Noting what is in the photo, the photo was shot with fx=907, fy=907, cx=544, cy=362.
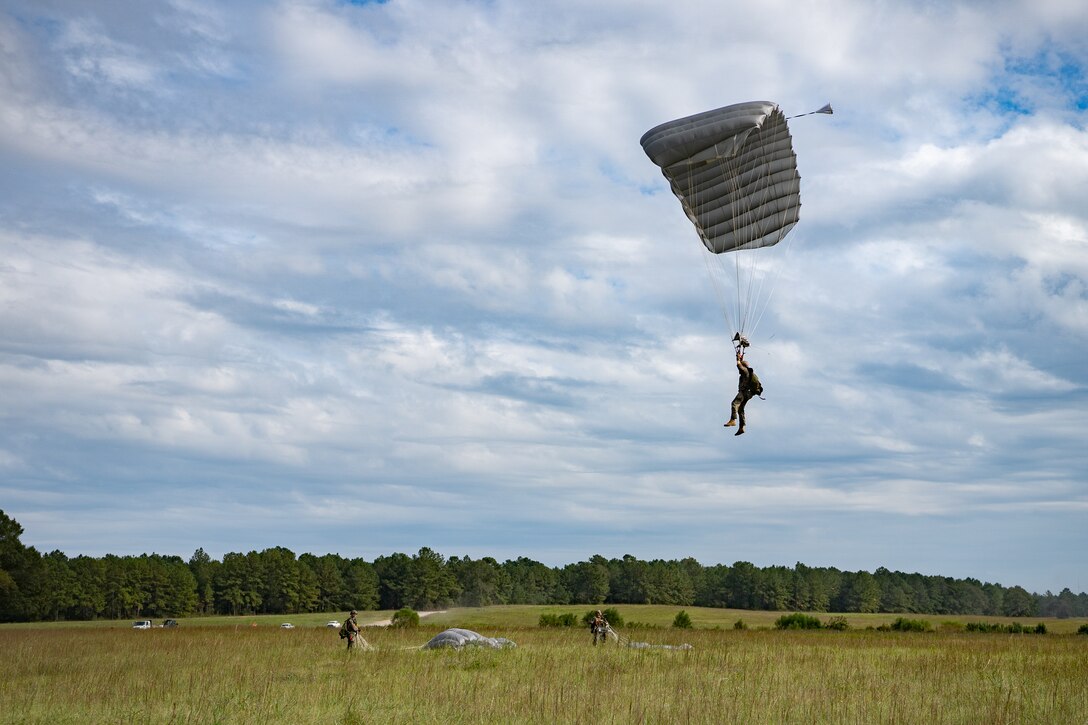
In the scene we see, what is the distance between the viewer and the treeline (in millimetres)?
78875

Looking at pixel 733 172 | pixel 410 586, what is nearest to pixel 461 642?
pixel 733 172

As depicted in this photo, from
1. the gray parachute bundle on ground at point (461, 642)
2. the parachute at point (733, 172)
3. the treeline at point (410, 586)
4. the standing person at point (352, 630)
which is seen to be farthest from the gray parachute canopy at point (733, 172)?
the treeline at point (410, 586)

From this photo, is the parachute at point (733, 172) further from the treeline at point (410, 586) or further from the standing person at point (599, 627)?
the treeline at point (410, 586)

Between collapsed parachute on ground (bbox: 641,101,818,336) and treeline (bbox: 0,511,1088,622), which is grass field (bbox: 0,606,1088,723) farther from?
treeline (bbox: 0,511,1088,622)

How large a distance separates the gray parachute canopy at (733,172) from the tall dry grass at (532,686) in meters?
9.58

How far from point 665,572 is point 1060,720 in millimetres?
102062

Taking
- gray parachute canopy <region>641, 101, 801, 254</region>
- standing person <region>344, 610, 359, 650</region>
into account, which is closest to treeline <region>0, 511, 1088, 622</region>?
standing person <region>344, 610, 359, 650</region>

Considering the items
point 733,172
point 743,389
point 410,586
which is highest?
point 733,172

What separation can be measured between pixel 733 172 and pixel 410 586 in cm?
8736

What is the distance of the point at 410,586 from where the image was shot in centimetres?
10025

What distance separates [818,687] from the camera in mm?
13906

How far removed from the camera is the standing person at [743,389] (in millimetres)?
17234

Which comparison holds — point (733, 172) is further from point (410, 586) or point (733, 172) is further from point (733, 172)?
point (410, 586)

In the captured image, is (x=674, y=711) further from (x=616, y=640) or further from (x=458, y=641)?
(x=616, y=640)
